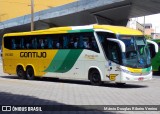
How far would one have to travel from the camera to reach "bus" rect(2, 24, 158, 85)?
66.1 feet

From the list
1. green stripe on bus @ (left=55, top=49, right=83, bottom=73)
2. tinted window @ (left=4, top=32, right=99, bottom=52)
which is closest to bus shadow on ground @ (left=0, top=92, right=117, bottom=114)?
tinted window @ (left=4, top=32, right=99, bottom=52)

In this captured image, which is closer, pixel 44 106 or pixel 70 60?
pixel 44 106

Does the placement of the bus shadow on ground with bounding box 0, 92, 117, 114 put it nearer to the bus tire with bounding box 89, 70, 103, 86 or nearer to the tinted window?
the bus tire with bounding box 89, 70, 103, 86

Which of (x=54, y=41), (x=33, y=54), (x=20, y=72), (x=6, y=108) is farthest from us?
(x=20, y=72)

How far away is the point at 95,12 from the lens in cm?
5281

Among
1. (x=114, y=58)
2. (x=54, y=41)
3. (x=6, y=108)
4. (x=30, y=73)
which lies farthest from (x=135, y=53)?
(x=6, y=108)

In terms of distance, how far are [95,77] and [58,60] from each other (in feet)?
9.24

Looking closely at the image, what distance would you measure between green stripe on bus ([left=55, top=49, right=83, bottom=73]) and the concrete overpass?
76.1 ft

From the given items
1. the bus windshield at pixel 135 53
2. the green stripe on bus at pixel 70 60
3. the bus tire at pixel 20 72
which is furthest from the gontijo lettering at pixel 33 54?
the bus windshield at pixel 135 53

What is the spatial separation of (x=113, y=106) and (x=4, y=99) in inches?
135

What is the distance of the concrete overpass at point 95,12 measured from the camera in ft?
155

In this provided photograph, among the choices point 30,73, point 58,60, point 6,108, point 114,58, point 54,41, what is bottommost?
point 30,73

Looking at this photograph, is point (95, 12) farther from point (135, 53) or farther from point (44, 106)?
point (44, 106)

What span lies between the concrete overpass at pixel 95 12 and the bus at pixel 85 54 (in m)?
21.6
